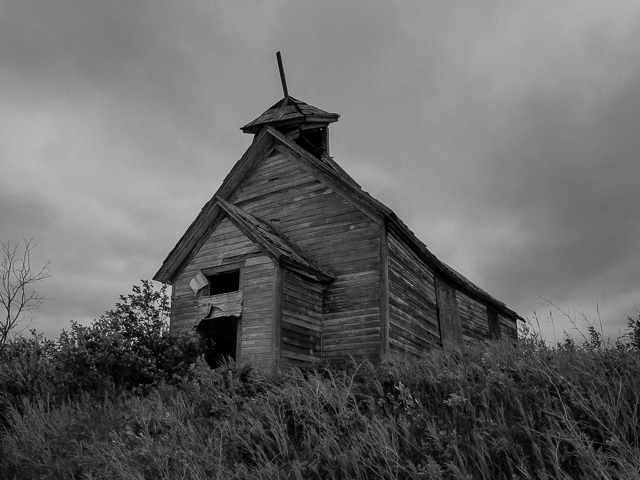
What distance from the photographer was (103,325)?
1186 cm

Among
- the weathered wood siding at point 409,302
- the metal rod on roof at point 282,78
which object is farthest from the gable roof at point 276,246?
the metal rod on roof at point 282,78

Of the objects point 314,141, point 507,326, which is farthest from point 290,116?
point 507,326

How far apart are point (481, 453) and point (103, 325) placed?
9517 millimetres

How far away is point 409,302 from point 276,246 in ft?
14.9

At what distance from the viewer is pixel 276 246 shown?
13.1 meters

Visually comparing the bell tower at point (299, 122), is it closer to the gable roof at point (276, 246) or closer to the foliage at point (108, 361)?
the gable roof at point (276, 246)

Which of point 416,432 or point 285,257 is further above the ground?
point 285,257

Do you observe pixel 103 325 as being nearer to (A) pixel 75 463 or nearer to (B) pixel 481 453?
(A) pixel 75 463

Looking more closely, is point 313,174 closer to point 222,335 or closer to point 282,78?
point 222,335

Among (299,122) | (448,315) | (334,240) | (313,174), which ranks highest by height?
(299,122)

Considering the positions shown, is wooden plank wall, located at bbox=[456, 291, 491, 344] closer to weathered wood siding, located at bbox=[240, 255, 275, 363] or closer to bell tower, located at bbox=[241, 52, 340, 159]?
bell tower, located at bbox=[241, 52, 340, 159]

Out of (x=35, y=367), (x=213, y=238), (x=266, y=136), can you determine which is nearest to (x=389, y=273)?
(x=213, y=238)

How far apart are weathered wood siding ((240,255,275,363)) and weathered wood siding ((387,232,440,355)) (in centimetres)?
327

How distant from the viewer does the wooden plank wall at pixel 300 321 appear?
12.6 meters
